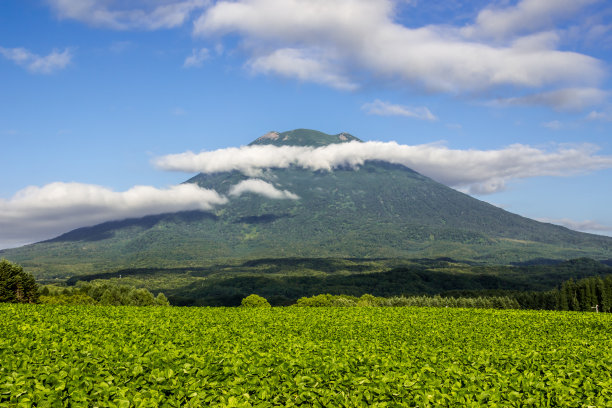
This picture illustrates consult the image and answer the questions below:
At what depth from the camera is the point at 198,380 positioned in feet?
43.6

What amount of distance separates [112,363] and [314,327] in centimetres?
2403

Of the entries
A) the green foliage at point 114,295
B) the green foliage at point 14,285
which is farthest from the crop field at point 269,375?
the green foliage at point 114,295

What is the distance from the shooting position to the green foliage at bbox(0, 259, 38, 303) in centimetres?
8463

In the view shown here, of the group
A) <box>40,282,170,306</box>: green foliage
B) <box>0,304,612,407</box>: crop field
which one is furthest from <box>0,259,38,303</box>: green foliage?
<box>0,304,612,407</box>: crop field

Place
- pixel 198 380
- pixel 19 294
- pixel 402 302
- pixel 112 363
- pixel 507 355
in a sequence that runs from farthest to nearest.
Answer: pixel 402 302 → pixel 19 294 → pixel 507 355 → pixel 112 363 → pixel 198 380

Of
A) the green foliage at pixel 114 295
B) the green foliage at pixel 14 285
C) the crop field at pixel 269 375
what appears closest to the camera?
the crop field at pixel 269 375

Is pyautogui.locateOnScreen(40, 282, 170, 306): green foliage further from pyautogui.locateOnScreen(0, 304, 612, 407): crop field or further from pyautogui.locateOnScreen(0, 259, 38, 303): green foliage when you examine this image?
pyautogui.locateOnScreen(0, 304, 612, 407): crop field

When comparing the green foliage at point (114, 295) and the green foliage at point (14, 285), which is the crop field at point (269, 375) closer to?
the green foliage at point (14, 285)

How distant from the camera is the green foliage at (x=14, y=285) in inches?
3332

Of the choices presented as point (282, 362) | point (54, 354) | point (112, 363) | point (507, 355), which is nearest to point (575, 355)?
point (507, 355)

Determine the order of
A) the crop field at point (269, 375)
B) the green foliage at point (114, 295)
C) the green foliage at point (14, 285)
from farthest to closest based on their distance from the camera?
the green foliage at point (114, 295) → the green foliage at point (14, 285) → the crop field at point (269, 375)

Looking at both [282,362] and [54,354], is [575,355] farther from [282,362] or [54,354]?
[54,354]

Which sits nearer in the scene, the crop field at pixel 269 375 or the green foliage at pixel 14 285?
the crop field at pixel 269 375

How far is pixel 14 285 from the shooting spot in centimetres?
8750
